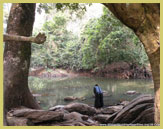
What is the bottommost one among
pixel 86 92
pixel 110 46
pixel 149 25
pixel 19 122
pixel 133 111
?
pixel 86 92

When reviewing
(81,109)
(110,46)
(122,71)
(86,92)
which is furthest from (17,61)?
(122,71)

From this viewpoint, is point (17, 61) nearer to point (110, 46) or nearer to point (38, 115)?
point (38, 115)

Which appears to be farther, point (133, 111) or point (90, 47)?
point (90, 47)

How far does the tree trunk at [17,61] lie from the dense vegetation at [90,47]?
4.99 m

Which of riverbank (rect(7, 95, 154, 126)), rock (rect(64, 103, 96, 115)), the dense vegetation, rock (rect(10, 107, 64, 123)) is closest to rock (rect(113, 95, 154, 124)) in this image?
riverbank (rect(7, 95, 154, 126))

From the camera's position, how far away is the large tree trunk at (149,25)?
14.5 feet

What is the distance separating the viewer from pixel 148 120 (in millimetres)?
6629

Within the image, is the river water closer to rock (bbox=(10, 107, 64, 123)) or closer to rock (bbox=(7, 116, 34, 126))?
rock (bbox=(10, 107, 64, 123))

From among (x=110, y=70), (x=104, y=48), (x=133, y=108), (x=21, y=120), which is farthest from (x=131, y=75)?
(x=21, y=120)

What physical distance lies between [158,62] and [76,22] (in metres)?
42.7

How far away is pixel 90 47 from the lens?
26250 mm

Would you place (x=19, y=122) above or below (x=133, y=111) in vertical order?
below

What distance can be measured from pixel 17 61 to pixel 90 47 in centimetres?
1870

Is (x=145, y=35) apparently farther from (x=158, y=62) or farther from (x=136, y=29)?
(x=158, y=62)
